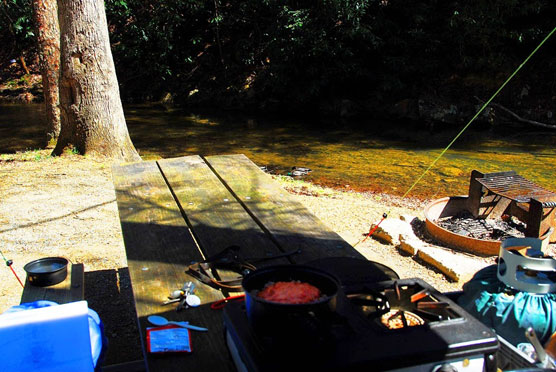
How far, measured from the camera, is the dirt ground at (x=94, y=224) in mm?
3363

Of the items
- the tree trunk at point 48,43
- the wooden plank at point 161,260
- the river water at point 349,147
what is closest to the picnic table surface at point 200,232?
the wooden plank at point 161,260

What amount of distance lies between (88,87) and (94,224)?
282 cm

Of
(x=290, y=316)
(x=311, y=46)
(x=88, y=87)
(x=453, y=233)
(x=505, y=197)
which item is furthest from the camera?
(x=311, y=46)

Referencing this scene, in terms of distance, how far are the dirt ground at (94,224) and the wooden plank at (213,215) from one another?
0.87 metres

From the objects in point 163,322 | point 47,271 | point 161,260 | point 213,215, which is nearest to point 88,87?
point 47,271

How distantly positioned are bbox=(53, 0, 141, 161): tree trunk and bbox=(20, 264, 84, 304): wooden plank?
4535 millimetres

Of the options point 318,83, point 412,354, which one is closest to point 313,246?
point 412,354

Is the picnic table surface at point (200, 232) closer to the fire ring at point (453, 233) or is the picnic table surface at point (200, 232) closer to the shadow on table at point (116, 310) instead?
the shadow on table at point (116, 310)

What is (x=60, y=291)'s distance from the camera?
2549 millimetres

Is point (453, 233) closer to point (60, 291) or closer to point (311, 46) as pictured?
point (60, 291)

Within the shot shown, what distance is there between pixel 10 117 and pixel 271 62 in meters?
7.87

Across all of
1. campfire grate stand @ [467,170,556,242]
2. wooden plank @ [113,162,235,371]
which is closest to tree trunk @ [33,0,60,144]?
wooden plank @ [113,162,235,371]

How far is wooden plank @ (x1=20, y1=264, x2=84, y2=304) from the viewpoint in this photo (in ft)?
8.02

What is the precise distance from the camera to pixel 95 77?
6699mm
